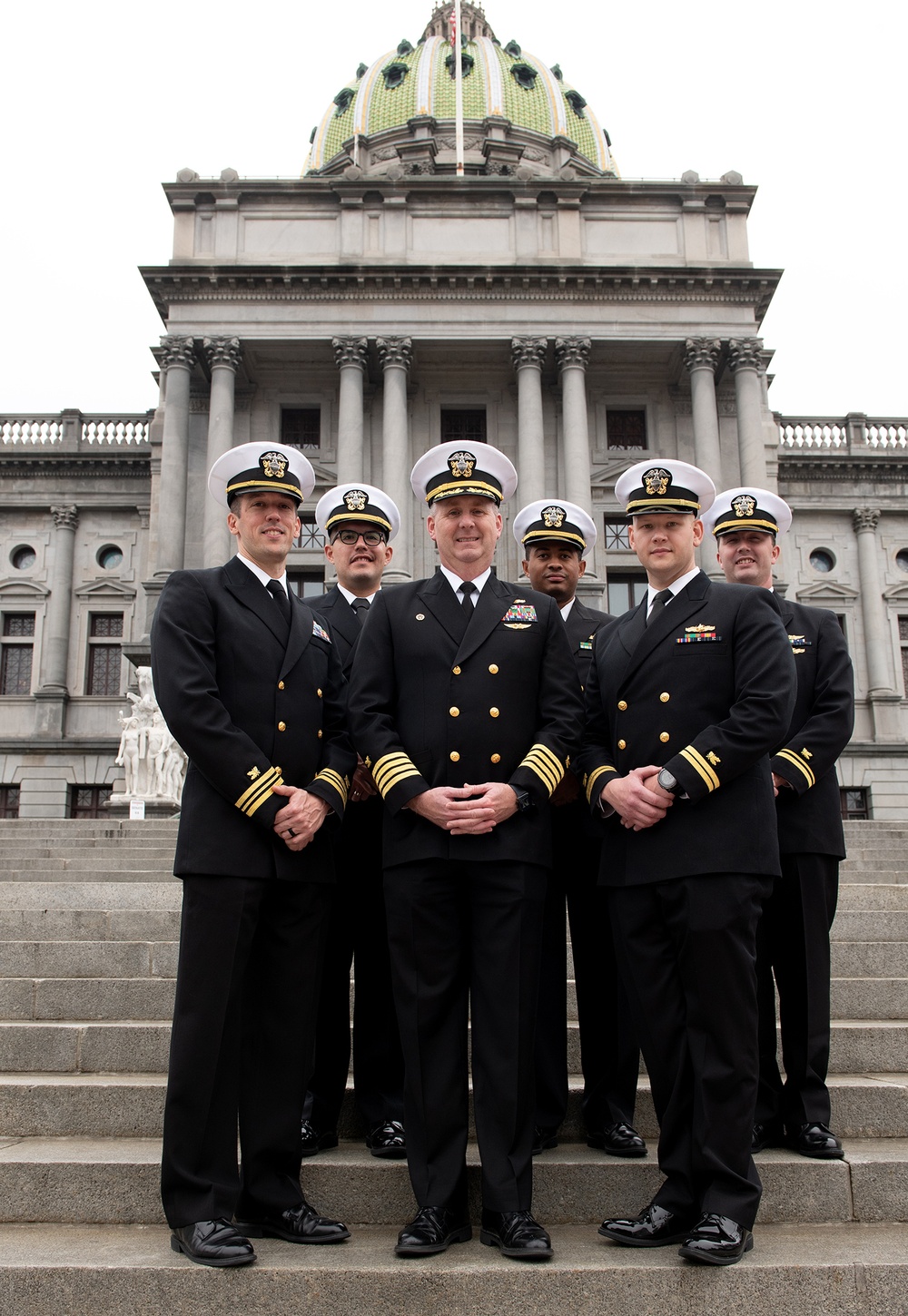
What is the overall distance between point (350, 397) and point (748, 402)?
12183 mm

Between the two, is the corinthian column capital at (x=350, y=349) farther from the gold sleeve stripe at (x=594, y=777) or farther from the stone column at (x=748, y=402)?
the gold sleeve stripe at (x=594, y=777)

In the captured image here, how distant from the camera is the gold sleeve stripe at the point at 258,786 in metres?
4.33

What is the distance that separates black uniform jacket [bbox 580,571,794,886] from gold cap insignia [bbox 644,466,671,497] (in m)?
0.41

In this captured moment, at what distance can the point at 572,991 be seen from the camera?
247 inches

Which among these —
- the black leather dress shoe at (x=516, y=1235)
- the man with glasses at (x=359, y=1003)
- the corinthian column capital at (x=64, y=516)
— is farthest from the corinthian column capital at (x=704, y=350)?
the black leather dress shoe at (x=516, y=1235)

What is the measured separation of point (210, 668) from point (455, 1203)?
222 centimetres

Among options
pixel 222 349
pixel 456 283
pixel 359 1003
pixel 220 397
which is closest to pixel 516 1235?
pixel 359 1003

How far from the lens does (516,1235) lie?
389 centimetres

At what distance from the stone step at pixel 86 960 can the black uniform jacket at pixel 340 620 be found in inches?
84.5

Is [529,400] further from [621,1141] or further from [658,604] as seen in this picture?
[621,1141]

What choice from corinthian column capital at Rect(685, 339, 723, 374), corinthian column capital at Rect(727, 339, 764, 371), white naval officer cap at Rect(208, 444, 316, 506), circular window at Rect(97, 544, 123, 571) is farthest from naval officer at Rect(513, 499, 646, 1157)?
circular window at Rect(97, 544, 123, 571)

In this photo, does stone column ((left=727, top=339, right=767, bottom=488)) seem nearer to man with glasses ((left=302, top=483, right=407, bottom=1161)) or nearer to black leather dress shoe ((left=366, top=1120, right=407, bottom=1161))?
man with glasses ((left=302, top=483, right=407, bottom=1161))

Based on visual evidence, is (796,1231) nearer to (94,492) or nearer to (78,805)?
(78,805)

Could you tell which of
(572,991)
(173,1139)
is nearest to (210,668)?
(173,1139)
